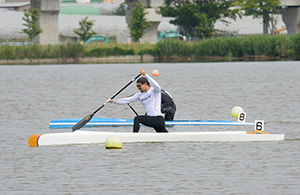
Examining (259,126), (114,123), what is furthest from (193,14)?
(259,126)

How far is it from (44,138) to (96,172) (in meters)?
4.16

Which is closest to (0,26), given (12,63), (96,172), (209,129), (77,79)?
(12,63)

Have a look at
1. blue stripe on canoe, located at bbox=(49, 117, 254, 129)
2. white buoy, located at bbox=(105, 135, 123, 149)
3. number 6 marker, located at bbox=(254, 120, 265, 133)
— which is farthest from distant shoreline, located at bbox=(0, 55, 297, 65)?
white buoy, located at bbox=(105, 135, 123, 149)

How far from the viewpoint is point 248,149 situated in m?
20.5

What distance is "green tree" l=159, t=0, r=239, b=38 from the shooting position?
9256cm

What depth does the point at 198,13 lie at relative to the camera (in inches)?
3659

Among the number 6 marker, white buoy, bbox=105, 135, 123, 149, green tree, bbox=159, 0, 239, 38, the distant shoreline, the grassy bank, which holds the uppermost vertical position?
green tree, bbox=159, 0, 239, 38

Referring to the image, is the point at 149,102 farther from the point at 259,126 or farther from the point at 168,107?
the point at 259,126

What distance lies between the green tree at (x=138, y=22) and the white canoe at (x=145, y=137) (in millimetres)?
67392

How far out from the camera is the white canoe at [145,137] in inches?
837

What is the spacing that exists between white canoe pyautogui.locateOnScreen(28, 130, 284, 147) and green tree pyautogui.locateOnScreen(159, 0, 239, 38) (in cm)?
7100

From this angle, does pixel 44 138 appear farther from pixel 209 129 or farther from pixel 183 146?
pixel 209 129

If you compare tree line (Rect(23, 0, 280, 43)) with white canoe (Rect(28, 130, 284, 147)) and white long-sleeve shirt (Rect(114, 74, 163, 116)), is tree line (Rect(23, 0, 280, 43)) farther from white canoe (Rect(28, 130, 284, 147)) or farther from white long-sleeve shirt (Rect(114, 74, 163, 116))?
white long-sleeve shirt (Rect(114, 74, 163, 116))

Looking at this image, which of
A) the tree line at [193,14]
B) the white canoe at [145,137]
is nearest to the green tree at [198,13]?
the tree line at [193,14]
